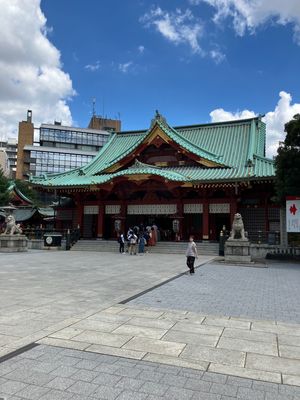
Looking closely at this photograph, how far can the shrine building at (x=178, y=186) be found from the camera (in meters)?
27.5

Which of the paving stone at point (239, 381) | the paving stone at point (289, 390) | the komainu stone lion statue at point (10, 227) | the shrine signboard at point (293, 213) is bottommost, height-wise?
the paving stone at point (289, 390)

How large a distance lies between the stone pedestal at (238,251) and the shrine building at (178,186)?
220 inches

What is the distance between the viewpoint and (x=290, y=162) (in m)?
19.7

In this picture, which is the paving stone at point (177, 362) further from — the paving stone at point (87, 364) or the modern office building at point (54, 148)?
the modern office building at point (54, 148)

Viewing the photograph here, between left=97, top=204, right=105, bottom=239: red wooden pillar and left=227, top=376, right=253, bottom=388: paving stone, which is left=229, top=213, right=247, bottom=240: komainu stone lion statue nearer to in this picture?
left=97, top=204, right=105, bottom=239: red wooden pillar

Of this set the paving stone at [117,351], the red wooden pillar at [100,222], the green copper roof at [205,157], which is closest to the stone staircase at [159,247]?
the red wooden pillar at [100,222]

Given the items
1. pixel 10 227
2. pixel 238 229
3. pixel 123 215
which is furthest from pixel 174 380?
pixel 123 215

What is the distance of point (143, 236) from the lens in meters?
27.0

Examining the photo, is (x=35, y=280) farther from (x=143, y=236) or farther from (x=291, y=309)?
(x=143, y=236)

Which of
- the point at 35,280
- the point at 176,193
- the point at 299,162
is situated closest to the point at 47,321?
the point at 35,280

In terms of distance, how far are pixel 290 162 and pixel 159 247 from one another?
11.8 m

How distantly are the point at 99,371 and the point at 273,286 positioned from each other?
349 inches

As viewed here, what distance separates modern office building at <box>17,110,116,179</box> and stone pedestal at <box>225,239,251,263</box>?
70.8 m

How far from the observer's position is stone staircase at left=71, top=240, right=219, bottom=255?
25789 millimetres
